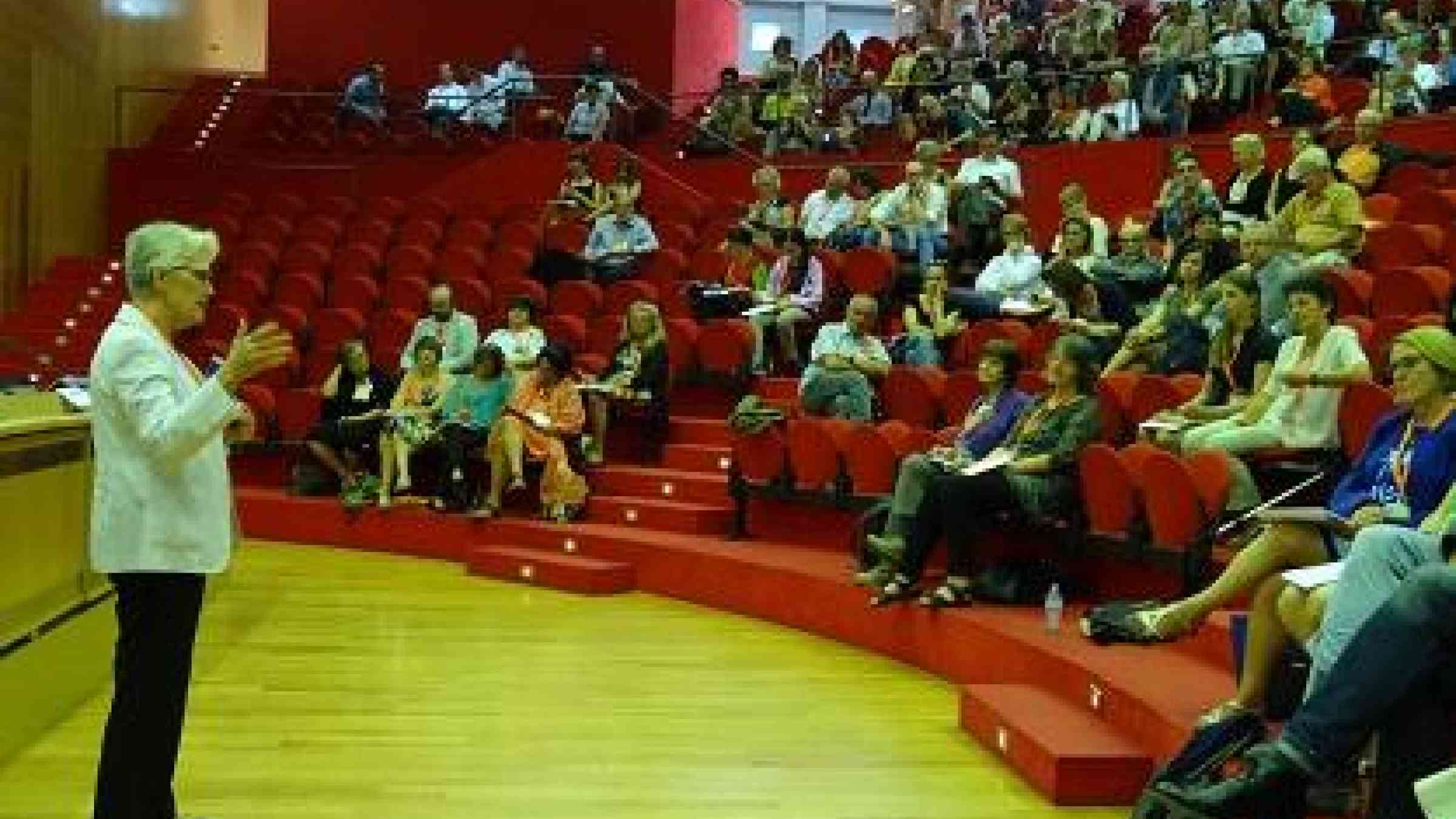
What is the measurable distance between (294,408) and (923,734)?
5481 mm

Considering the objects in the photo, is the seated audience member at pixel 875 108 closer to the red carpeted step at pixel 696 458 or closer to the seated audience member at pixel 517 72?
the seated audience member at pixel 517 72

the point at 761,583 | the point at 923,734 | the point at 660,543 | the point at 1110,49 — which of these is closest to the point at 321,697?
the point at 923,734

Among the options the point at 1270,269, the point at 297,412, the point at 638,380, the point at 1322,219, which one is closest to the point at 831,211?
the point at 638,380

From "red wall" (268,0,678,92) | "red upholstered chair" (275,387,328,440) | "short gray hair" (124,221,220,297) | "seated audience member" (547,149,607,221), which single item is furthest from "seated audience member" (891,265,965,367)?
"red wall" (268,0,678,92)

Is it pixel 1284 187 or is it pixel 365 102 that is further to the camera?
pixel 365 102

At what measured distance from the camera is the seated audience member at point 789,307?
876cm

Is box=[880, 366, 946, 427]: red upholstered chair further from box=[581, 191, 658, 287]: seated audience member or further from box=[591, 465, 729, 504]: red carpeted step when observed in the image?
box=[581, 191, 658, 287]: seated audience member

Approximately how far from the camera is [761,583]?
21.9 feet

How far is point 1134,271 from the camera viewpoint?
764cm

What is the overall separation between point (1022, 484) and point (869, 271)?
3.35 m

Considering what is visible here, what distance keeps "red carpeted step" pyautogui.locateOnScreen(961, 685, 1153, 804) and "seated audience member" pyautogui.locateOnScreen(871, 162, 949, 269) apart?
4.52 metres

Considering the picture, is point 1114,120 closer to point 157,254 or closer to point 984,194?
point 984,194

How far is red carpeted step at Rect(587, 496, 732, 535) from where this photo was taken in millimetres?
7773

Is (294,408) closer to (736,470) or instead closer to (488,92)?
(736,470)
